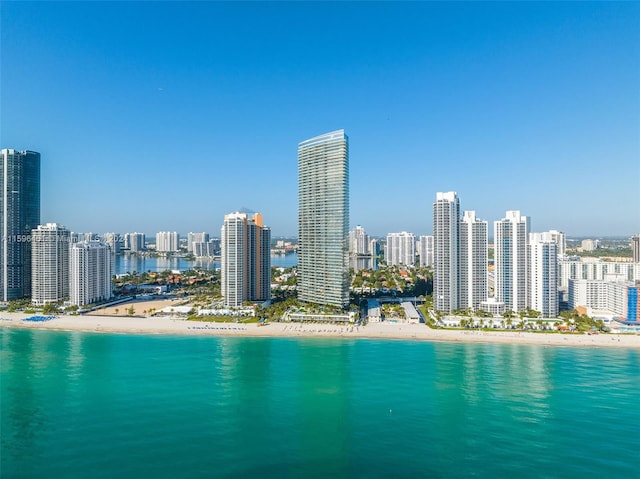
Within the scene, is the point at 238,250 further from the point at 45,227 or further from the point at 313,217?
the point at 45,227

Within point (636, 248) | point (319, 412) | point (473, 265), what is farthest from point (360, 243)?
point (319, 412)

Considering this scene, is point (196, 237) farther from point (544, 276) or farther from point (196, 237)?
point (544, 276)

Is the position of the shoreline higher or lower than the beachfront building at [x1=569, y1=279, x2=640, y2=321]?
lower

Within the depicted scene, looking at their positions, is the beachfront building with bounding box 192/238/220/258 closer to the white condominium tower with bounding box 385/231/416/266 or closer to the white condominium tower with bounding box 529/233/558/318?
the white condominium tower with bounding box 385/231/416/266

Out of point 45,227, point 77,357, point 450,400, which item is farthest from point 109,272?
point 450,400

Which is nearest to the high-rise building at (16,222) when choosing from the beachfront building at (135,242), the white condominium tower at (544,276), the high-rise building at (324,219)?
the high-rise building at (324,219)

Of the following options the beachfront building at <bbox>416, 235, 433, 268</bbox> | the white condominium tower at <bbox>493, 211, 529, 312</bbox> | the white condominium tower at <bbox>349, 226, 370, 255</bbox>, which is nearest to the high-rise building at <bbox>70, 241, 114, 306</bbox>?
the white condominium tower at <bbox>493, 211, 529, 312</bbox>

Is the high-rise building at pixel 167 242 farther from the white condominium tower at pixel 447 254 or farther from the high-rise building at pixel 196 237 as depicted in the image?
the white condominium tower at pixel 447 254
